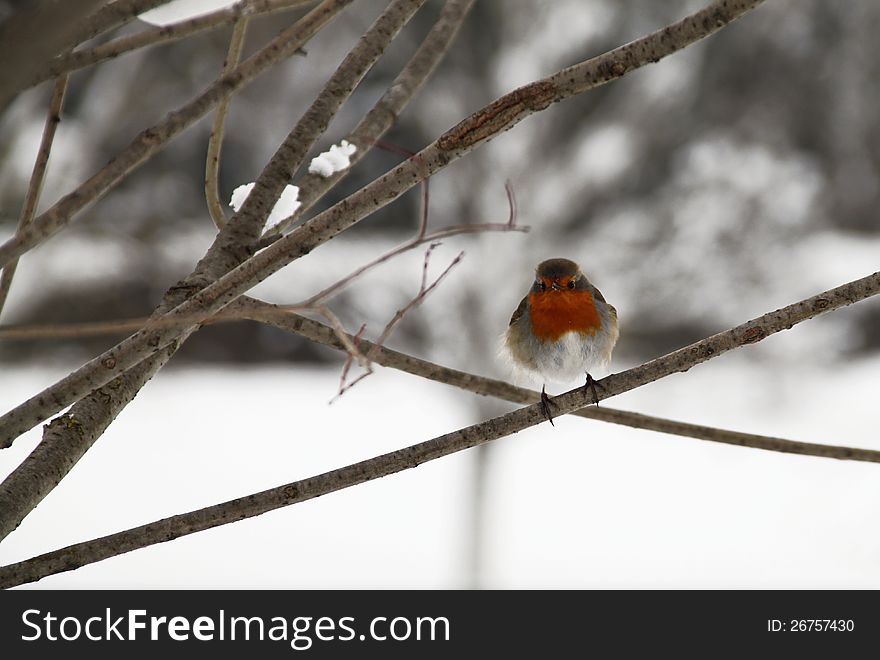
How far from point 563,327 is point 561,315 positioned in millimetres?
35

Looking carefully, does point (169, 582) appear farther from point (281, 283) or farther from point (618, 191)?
point (618, 191)

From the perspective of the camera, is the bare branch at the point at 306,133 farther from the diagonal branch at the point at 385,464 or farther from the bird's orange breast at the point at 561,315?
the bird's orange breast at the point at 561,315

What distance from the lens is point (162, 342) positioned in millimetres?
1152

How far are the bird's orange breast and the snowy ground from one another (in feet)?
15.2

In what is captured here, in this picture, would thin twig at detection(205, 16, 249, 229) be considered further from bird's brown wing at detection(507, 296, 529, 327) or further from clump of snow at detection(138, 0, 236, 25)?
bird's brown wing at detection(507, 296, 529, 327)

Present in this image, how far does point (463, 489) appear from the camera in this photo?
859cm

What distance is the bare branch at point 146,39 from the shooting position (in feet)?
3.34

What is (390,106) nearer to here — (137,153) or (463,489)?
(137,153)

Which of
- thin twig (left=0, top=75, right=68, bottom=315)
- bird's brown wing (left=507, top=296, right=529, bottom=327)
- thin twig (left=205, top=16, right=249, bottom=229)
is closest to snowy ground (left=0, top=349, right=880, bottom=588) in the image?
bird's brown wing (left=507, top=296, right=529, bottom=327)

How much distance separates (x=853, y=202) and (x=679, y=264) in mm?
2824

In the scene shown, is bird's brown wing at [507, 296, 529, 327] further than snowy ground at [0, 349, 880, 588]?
No

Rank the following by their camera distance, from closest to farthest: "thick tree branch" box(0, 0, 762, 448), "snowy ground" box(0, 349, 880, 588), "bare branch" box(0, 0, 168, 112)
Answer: "bare branch" box(0, 0, 168, 112) → "thick tree branch" box(0, 0, 762, 448) → "snowy ground" box(0, 349, 880, 588)

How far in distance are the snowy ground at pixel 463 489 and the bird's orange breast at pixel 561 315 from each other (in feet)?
15.2

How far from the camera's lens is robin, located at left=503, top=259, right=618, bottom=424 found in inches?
103
